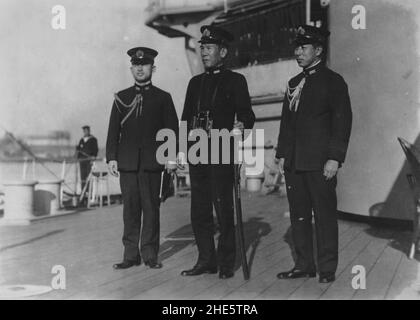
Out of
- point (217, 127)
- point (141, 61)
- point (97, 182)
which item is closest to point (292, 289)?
point (217, 127)

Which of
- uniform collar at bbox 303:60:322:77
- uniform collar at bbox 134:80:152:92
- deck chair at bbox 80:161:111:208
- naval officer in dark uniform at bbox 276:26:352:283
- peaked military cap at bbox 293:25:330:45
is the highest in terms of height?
peaked military cap at bbox 293:25:330:45

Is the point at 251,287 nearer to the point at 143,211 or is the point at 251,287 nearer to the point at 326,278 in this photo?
the point at 326,278

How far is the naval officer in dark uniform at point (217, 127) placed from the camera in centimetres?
378

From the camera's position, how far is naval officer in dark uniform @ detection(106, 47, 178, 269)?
13.3 ft

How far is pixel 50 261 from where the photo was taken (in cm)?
438

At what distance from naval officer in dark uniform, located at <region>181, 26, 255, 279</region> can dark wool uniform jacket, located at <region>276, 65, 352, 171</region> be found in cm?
39

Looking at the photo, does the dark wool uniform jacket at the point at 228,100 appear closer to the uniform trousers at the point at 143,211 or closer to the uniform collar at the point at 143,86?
the uniform collar at the point at 143,86

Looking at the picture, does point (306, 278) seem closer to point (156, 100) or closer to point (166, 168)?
point (166, 168)

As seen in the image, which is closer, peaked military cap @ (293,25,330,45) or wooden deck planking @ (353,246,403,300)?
wooden deck planking @ (353,246,403,300)

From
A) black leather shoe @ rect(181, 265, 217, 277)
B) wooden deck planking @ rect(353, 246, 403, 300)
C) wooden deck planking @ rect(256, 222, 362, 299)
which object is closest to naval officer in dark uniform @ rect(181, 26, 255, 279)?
black leather shoe @ rect(181, 265, 217, 277)

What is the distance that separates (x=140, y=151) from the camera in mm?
4074

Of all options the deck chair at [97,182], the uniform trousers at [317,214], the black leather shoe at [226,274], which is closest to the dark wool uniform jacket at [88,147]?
the deck chair at [97,182]

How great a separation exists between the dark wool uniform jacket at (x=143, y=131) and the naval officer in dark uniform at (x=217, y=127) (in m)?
0.32

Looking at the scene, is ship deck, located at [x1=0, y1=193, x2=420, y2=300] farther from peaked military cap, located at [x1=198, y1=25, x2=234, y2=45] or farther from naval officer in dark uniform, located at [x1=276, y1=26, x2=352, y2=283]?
peaked military cap, located at [x1=198, y1=25, x2=234, y2=45]
